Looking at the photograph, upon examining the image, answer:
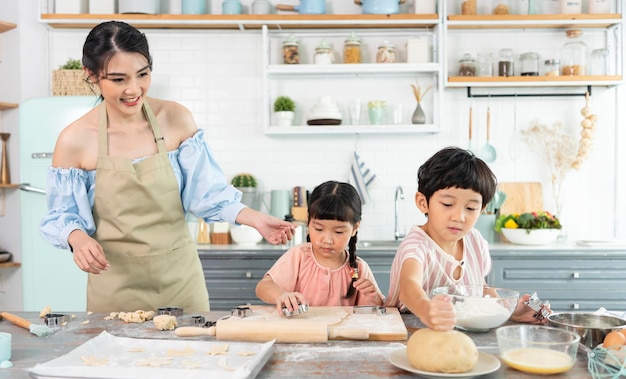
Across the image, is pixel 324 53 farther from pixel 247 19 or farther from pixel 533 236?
pixel 533 236

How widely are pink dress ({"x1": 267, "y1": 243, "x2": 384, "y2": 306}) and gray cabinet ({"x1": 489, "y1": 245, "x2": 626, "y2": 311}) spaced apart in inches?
78.4

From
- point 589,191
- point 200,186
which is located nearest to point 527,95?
point 589,191

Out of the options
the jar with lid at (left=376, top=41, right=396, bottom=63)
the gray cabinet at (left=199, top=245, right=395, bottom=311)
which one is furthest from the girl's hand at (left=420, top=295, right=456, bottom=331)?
the jar with lid at (left=376, top=41, right=396, bottom=63)

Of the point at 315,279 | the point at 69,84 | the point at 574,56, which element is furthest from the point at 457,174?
the point at 69,84

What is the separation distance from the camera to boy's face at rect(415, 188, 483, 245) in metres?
2.03

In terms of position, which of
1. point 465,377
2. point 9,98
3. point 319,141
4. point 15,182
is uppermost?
point 9,98

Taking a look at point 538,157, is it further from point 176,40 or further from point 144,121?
point 144,121

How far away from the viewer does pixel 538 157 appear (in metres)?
4.78

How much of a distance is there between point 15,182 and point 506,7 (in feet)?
12.6

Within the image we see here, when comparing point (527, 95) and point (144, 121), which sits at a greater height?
point (527, 95)

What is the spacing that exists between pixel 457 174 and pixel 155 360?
3.63 ft

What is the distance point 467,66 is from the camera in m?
4.61

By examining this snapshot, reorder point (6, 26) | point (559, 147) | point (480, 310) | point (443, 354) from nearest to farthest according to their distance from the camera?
1. point (443, 354)
2. point (480, 310)
3. point (6, 26)
4. point (559, 147)

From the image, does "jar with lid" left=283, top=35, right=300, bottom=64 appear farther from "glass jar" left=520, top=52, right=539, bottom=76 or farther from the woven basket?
"glass jar" left=520, top=52, right=539, bottom=76
